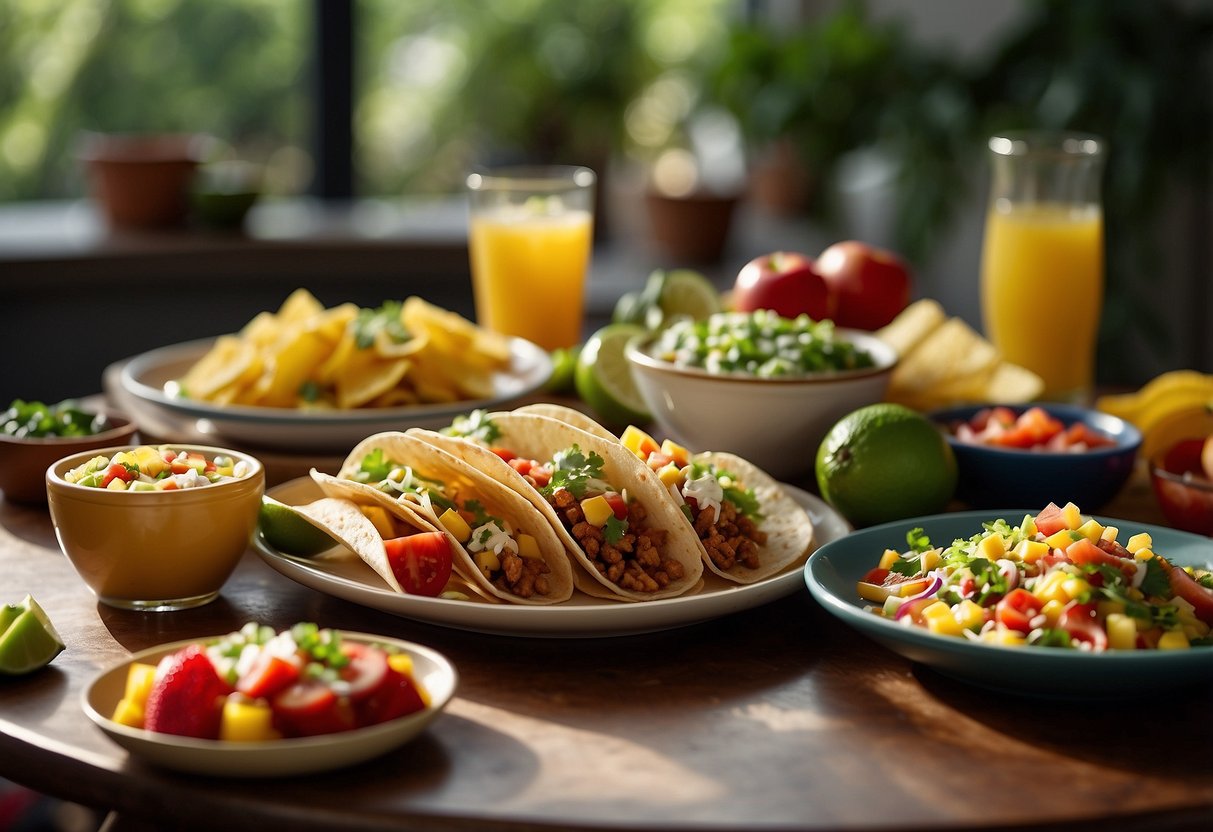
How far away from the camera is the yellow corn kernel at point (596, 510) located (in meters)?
1.54

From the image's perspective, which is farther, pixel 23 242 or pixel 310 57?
pixel 310 57

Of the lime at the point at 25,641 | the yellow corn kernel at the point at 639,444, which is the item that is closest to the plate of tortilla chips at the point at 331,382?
the yellow corn kernel at the point at 639,444

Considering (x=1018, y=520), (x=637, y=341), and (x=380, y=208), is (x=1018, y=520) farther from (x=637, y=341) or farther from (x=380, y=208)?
(x=380, y=208)

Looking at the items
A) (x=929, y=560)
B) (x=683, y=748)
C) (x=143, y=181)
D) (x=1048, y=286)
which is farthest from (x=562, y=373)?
(x=143, y=181)

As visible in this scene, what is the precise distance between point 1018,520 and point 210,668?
36.8 inches

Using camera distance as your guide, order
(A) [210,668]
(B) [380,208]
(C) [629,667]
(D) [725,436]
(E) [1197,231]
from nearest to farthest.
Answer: (A) [210,668] → (C) [629,667] → (D) [725,436] → (E) [1197,231] → (B) [380,208]

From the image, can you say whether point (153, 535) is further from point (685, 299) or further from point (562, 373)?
point (685, 299)

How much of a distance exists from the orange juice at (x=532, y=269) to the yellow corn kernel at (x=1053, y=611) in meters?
1.67

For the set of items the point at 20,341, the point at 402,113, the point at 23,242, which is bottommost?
the point at 20,341

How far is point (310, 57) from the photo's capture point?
17.4 ft

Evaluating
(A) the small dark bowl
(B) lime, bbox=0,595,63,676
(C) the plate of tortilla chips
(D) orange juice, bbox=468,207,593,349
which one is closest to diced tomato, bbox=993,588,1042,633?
(B) lime, bbox=0,595,63,676

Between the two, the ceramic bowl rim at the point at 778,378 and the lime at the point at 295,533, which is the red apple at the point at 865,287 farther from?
the lime at the point at 295,533

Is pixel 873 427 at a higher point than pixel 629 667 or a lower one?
higher

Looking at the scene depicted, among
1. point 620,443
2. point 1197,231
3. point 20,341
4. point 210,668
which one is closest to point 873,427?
point 620,443
